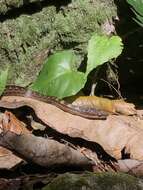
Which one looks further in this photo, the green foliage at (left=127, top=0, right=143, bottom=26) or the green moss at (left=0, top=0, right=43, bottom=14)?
the green foliage at (left=127, top=0, right=143, bottom=26)

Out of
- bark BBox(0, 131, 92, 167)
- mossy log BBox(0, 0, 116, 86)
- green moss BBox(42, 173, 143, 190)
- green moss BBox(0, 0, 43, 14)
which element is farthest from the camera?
mossy log BBox(0, 0, 116, 86)

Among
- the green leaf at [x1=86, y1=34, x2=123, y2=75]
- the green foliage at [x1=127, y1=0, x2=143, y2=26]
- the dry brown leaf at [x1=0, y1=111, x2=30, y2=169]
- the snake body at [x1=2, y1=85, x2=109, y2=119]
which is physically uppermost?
the green foliage at [x1=127, y1=0, x2=143, y2=26]

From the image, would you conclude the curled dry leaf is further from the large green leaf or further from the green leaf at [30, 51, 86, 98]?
the large green leaf

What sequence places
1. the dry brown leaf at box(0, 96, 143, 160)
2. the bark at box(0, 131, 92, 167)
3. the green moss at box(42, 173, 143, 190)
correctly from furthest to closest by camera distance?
the dry brown leaf at box(0, 96, 143, 160) → the bark at box(0, 131, 92, 167) → the green moss at box(42, 173, 143, 190)

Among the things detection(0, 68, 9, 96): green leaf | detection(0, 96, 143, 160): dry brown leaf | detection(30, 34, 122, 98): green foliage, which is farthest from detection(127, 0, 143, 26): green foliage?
detection(0, 68, 9, 96): green leaf

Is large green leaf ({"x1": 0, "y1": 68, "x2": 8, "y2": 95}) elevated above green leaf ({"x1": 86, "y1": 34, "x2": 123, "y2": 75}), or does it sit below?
below

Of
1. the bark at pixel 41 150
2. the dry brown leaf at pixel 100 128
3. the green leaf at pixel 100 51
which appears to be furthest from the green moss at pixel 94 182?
the green leaf at pixel 100 51

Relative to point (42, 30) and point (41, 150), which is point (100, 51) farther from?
point (41, 150)

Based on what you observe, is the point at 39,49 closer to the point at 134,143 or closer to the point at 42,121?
the point at 42,121
